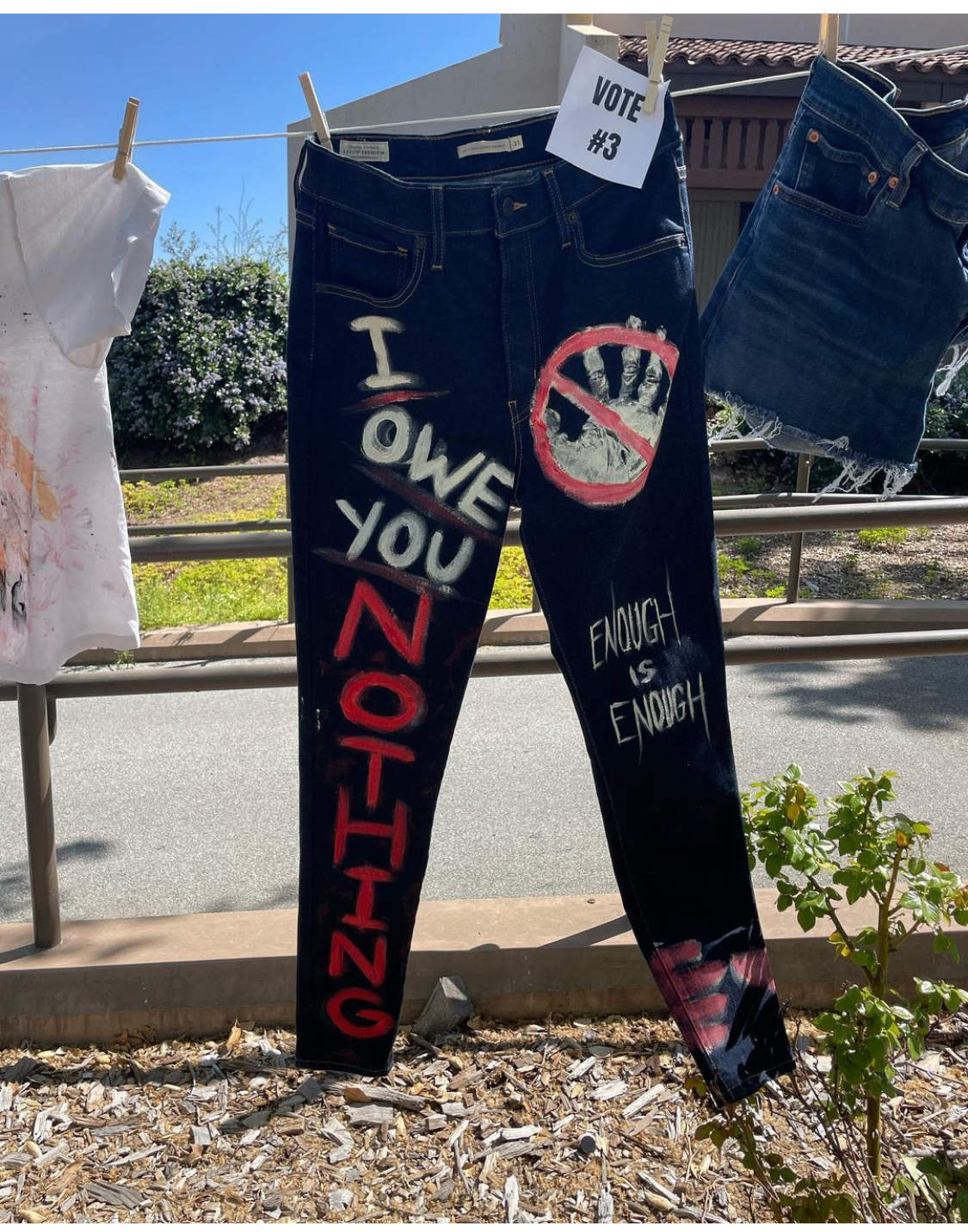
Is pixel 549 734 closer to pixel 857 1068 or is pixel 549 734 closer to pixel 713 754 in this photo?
pixel 713 754

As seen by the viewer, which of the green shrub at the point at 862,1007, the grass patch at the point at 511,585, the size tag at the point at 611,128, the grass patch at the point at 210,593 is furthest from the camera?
the grass patch at the point at 511,585

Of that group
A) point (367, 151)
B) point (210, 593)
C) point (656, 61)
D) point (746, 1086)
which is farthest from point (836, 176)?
point (210, 593)

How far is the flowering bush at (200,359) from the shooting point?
42.1ft

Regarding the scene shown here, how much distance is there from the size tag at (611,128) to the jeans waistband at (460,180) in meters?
0.03

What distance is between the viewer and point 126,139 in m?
1.85

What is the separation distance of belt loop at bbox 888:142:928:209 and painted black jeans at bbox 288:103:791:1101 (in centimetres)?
34

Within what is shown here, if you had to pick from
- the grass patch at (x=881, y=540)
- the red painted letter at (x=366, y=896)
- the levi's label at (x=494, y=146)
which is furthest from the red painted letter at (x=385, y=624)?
the grass patch at (x=881, y=540)

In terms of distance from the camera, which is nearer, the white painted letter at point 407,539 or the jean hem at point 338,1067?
the white painted letter at point 407,539

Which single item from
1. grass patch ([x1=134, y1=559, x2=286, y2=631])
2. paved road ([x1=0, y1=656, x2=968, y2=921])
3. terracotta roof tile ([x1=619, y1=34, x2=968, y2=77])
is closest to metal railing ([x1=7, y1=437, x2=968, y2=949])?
paved road ([x1=0, y1=656, x2=968, y2=921])

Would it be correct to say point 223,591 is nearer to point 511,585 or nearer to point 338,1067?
point 511,585

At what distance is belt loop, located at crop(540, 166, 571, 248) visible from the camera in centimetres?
182

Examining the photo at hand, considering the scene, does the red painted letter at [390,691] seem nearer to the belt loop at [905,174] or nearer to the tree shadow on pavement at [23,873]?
the belt loop at [905,174]

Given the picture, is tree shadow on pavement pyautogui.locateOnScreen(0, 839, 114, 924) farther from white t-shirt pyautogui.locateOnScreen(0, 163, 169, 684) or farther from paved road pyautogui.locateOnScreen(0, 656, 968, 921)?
white t-shirt pyautogui.locateOnScreen(0, 163, 169, 684)

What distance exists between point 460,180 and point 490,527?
0.56 meters
